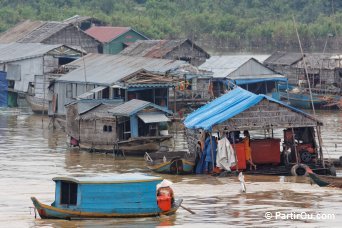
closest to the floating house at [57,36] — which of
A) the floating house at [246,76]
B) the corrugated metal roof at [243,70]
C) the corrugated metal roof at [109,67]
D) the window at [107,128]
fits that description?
the corrugated metal roof at [243,70]

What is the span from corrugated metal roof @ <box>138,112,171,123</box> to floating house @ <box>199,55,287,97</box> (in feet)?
41.1

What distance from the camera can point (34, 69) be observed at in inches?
1690

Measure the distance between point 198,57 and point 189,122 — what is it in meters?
22.4

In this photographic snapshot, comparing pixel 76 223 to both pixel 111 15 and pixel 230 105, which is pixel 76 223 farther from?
pixel 111 15

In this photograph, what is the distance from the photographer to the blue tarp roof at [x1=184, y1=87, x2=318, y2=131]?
79.7 feet

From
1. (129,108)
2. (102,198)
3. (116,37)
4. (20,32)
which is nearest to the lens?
(102,198)

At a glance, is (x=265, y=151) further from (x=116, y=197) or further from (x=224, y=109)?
(x=116, y=197)

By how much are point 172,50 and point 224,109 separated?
22.1 m

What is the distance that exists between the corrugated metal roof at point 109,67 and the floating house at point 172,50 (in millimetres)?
6463

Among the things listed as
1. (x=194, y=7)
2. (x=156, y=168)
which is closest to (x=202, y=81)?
(x=156, y=168)

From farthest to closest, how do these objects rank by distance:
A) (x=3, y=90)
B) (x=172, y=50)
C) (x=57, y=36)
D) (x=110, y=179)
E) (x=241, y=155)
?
(x=57, y=36) → (x=172, y=50) → (x=3, y=90) → (x=241, y=155) → (x=110, y=179)

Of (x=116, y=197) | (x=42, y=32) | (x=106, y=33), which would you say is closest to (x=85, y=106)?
(x=116, y=197)

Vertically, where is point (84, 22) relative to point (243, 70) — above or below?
above

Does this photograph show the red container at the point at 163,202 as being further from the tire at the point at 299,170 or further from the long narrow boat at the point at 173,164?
the tire at the point at 299,170
